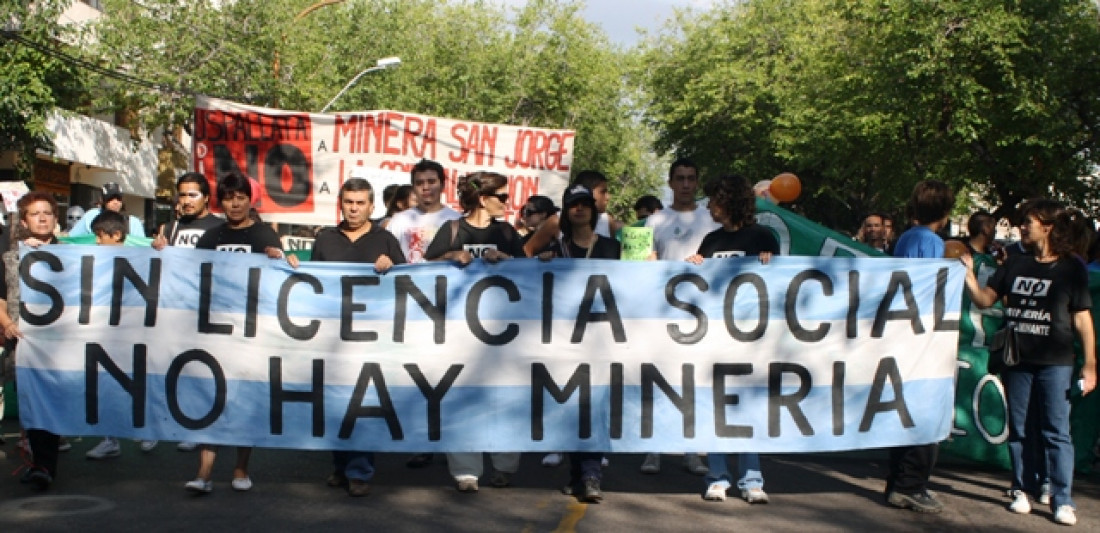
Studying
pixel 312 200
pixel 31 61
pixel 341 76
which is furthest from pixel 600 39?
pixel 312 200

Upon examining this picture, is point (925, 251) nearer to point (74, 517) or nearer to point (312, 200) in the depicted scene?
point (74, 517)

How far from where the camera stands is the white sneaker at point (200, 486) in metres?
6.51

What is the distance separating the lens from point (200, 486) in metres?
6.52

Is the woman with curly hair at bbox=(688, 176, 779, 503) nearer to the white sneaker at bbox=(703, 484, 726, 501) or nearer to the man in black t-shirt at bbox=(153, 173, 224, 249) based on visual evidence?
the white sneaker at bbox=(703, 484, 726, 501)

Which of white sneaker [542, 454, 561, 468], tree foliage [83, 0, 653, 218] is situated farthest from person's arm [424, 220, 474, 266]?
tree foliage [83, 0, 653, 218]

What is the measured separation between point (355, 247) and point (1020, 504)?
155 inches

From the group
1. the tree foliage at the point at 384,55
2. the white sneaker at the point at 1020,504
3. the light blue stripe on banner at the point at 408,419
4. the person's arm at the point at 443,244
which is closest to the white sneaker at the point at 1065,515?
the white sneaker at the point at 1020,504

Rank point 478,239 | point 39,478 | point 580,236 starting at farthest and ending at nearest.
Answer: point 580,236, point 478,239, point 39,478

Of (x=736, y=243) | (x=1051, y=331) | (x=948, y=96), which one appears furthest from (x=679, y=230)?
(x=948, y=96)

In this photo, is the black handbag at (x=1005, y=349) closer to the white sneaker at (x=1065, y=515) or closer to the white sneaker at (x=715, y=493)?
the white sneaker at (x=1065, y=515)

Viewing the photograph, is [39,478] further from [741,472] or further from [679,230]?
[679,230]

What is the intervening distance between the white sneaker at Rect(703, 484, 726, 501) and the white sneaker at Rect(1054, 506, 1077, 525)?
1.74m

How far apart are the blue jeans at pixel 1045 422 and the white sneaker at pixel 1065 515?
0.03 metres

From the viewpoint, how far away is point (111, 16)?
30031 millimetres
